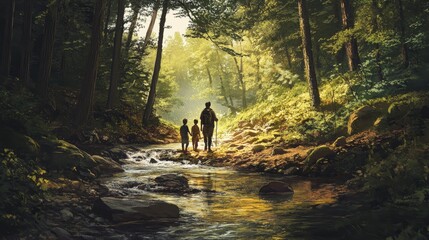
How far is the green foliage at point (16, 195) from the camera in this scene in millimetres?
4551

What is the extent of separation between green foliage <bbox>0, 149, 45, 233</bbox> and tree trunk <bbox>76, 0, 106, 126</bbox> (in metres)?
12.6

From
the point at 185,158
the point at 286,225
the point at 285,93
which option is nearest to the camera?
the point at 286,225

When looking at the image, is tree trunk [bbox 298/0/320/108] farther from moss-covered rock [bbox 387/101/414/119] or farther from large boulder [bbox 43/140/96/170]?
→ large boulder [bbox 43/140/96/170]

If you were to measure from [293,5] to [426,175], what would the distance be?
66.4 feet

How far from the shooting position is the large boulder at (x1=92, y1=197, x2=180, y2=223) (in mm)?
6023

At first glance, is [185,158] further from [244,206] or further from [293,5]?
[293,5]

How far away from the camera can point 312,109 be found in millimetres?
18750

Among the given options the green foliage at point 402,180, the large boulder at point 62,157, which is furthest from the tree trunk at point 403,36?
the large boulder at point 62,157

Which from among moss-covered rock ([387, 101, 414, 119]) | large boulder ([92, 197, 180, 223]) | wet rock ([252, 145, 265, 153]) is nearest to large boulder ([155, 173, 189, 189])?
large boulder ([92, 197, 180, 223])

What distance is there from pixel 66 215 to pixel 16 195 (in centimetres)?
125

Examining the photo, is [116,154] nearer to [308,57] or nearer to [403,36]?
[308,57]

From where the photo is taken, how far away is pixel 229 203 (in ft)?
25.2

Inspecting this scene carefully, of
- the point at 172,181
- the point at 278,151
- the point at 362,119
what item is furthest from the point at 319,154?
the point at 172,181

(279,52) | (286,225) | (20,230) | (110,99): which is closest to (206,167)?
(286,225)
